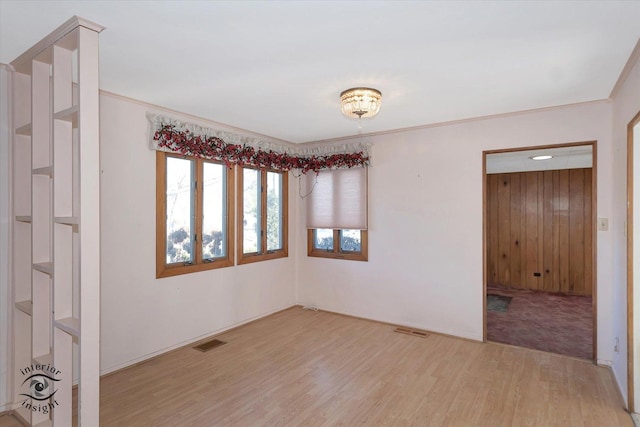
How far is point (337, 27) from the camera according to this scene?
6.53ft

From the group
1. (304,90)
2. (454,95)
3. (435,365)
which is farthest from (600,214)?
(304,90)

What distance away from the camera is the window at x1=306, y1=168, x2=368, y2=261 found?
15.5ft

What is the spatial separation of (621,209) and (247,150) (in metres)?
3.79

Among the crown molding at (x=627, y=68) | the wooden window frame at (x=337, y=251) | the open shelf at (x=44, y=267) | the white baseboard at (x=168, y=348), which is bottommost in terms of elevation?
the white baseboard at (x=168, y=348)

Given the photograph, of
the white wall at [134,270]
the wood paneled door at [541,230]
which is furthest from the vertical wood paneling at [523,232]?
the white wall at [134,270]

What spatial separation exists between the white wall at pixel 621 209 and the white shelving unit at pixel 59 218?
3460 mm

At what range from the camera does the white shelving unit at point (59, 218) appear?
189cm

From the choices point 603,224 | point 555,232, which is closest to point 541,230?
point 555,232

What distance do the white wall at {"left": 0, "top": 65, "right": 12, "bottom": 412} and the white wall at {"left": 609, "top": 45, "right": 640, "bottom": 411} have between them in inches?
175

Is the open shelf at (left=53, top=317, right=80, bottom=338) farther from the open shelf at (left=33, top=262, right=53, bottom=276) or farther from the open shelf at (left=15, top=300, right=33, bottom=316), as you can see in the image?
the open shelf at (left=15, top=300, right=33, bottom=316)

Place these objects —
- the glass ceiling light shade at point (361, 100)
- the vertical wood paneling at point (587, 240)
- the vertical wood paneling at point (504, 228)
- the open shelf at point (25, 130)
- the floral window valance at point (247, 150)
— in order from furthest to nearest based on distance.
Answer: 1. the vertical wood paneling at point (504, 228)
2. the vertical wood paneling at point (587, 240)
3. the floral window valance at point (247, 150)
4. the glass ceiling light shade at point (361, 100)
5. the open shelf at point (25, 130)

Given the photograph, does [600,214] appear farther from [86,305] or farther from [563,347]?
[86,305]

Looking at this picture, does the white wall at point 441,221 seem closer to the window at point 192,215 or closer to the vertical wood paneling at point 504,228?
the window at point 192,215

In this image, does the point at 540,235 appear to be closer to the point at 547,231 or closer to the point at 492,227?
the point at 547,231
